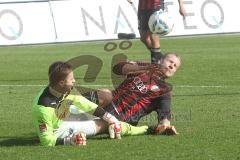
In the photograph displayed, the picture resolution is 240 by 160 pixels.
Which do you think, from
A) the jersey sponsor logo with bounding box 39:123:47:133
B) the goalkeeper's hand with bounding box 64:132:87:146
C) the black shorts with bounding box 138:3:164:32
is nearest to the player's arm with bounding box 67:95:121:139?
the goalkeeper's hand with bounding box 64:132:87:146

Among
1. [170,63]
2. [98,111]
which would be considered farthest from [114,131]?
[170,63]

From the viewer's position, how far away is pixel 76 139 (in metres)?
7.62

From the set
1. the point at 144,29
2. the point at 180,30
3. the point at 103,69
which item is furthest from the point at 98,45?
the point at 144,29

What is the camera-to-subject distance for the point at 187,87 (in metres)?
12.7

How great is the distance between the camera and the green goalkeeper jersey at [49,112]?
25.1 ft

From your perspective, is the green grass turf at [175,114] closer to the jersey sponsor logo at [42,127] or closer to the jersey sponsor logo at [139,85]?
the jersey sponsor logo at [42,127]

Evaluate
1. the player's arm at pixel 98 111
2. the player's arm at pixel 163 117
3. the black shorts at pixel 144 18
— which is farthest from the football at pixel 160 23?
the player's arm at pixel 98 111

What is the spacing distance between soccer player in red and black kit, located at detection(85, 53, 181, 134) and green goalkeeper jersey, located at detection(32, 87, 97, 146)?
0.54 meters

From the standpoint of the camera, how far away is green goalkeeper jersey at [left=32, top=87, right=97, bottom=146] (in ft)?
25.1

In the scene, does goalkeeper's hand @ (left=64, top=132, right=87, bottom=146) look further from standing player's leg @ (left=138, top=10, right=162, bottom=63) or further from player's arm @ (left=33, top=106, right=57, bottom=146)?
standing player's leg @ (left=138, top=10, right=162, bottom=63)

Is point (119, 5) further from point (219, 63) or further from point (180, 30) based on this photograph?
point (219, 63)

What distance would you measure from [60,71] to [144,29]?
5.99 meters

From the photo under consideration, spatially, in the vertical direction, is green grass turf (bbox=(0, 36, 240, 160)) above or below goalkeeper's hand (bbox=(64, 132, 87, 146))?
below

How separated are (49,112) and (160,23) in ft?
16.6
